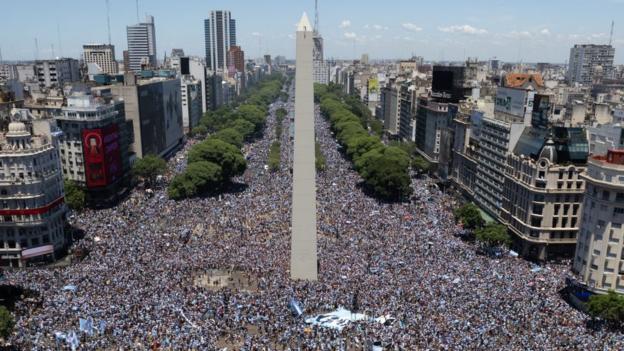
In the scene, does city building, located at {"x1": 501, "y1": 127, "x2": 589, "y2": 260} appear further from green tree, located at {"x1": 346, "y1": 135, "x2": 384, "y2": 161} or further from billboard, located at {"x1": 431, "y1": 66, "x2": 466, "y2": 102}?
green tree, located at {"x1": 346, "y1": 135, "x2": 384, "y2": 161}

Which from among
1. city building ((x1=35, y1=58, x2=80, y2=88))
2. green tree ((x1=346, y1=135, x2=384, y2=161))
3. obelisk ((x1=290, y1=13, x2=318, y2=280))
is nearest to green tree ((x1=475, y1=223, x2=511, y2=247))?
obelisk ((x1=290, y1=13, x2=318, y2=280))

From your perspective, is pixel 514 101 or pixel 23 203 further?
pixel 514 101

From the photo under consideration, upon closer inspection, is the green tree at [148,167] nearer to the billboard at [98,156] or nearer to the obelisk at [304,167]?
the billboard at [98,156]

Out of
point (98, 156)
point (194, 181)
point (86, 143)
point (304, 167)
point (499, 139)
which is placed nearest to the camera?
point (304, 167)

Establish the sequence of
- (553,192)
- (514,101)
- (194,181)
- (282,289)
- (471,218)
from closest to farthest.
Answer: (282,289), (553,192), (471,218), (514,101), (194,181)

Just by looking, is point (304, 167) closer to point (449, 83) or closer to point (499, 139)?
point (499, 139)

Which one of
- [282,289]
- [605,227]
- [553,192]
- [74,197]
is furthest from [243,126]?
[605,227]
